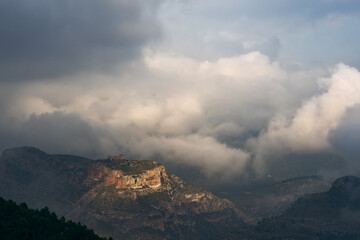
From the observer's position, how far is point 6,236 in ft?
638

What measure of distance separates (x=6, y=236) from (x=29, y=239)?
10.2 m

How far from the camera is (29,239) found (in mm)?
199750
